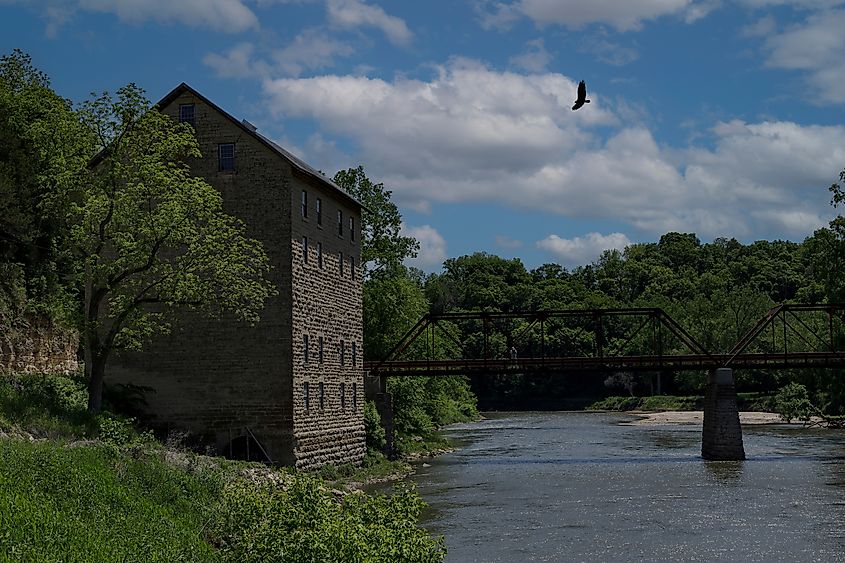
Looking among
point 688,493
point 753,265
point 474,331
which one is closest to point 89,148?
point 688,493

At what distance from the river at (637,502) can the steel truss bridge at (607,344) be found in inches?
184

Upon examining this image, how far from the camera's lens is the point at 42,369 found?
4244cm

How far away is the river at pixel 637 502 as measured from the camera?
87.1 feet

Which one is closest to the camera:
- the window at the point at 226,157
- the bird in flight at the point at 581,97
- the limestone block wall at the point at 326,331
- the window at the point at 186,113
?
the bird in flight at the point at 581,97

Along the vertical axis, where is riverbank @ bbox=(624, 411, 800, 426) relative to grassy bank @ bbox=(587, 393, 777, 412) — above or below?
below

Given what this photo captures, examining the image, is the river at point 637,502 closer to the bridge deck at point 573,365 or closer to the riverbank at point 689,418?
the bridge deck at point 573,365

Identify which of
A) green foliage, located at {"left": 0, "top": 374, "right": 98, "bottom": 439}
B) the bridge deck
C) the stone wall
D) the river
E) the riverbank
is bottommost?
the river

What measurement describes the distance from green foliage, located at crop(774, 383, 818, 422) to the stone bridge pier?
1247 inches

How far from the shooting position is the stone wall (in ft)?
131

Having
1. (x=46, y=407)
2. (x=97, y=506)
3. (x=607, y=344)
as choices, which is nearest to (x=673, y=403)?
(x=607, y=344)

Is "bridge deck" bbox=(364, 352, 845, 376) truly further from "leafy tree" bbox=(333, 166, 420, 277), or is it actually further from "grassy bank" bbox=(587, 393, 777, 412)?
"grassy bank" bbox=(587, 393, 777, 412)

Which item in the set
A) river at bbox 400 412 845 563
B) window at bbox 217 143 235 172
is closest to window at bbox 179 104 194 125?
window at bbox 217 143 235 172

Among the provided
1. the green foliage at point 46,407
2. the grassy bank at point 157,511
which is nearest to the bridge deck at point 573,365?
the green foliage at point 46,407

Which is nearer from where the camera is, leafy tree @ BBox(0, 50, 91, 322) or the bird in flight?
the bird in flight
